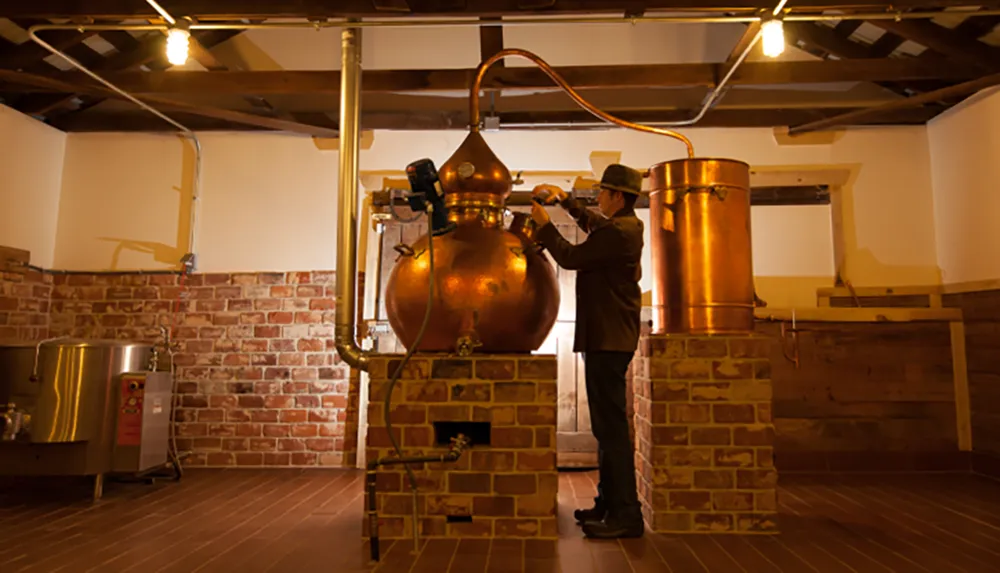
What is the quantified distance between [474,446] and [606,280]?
101 centimetres

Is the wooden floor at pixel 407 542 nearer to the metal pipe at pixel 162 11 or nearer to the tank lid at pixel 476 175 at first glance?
the tank lid at pixel 476 175

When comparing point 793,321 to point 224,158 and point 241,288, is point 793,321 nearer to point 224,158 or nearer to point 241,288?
point 241,288

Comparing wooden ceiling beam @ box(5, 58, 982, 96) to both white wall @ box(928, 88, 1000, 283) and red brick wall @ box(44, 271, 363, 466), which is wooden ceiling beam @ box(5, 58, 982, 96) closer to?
white wall @ box(928, 88, 1000, 283)

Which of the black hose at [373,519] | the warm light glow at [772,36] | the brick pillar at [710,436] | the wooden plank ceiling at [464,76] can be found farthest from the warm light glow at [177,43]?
the warm light glow at [772,36]

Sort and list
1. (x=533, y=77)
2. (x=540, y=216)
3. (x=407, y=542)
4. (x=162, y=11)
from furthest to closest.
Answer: (x=533, y=77), (x=162, y=11), (x=540, y=216), (x=407, y=542)

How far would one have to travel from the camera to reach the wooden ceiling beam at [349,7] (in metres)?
3.41

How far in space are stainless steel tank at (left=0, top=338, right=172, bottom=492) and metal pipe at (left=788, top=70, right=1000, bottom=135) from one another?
523cm

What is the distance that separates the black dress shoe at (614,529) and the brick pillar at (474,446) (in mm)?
184

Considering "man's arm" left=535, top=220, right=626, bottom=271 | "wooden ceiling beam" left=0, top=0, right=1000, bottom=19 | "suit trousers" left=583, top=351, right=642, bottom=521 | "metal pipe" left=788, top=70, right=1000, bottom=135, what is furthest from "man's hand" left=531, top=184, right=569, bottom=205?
"metal pipe" left=788, top=70, right=1000, bottom=135

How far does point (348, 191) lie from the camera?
368cm

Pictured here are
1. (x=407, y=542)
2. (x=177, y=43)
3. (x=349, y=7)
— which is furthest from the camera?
(x=349, y=7)

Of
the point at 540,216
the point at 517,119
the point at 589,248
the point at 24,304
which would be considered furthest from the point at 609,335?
the point at 24,304

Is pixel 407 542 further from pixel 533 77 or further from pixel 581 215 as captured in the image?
pixel 533 77

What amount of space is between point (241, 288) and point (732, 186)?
3.75m
